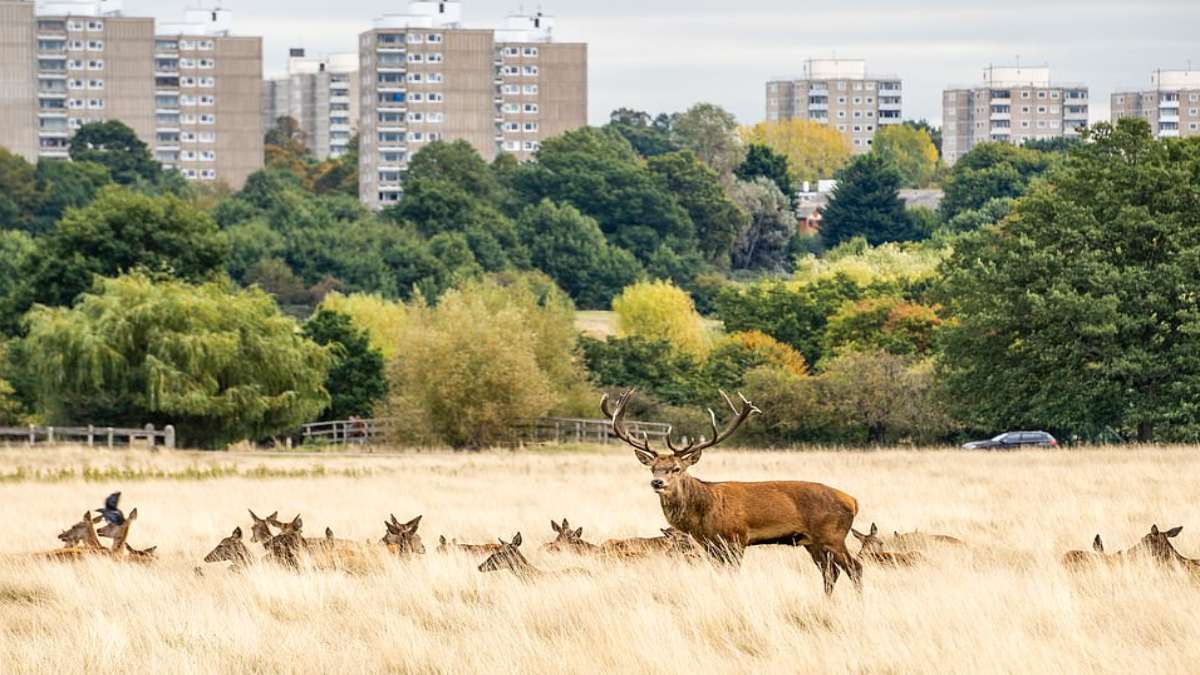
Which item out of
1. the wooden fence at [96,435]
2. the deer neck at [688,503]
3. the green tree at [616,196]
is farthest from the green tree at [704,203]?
the deer neck at [688,503]

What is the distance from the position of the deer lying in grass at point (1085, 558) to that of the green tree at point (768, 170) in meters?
156

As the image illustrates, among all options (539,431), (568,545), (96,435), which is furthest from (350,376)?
(568,545)

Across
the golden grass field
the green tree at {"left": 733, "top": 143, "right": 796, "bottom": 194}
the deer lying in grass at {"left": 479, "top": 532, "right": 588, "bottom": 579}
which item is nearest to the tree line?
the golden grass field

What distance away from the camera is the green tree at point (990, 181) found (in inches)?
6491

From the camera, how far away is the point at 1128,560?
1730 cm

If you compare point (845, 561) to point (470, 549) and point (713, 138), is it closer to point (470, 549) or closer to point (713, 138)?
point (470, 549)

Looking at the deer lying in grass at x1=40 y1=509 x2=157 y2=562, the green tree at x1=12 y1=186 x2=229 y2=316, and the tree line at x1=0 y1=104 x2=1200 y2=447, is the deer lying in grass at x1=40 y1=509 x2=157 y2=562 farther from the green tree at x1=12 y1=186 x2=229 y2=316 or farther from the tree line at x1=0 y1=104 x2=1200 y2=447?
the green tree at x1=12 y1=186 x2=229 y2=316

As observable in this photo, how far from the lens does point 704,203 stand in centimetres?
15425

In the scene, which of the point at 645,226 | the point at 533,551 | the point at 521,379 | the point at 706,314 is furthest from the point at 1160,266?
the point at 645,226

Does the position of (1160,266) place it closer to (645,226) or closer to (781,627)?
(781,627)

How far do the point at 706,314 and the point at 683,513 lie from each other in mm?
118162

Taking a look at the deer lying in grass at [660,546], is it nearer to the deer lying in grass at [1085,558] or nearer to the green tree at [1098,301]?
the deer lying in grass at [1085,558]

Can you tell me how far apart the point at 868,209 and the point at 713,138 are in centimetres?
2931

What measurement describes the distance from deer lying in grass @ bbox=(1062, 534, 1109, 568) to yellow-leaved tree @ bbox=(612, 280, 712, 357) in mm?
87093
